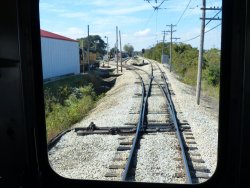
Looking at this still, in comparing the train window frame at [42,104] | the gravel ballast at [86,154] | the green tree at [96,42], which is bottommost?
the gravel ballast at [86,154]

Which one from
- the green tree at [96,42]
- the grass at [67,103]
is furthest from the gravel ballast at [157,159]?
the green tree at [96,42]

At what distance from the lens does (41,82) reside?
6.16ft

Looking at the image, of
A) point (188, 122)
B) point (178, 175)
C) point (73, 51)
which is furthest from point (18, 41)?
point (73, 51)

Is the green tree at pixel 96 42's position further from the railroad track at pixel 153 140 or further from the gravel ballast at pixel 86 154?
the gravel ballast at pixel 86 154

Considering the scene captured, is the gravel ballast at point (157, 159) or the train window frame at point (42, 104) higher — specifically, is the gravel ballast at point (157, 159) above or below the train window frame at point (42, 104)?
below

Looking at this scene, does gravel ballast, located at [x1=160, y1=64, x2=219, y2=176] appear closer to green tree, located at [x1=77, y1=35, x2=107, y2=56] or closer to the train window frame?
the train window frame

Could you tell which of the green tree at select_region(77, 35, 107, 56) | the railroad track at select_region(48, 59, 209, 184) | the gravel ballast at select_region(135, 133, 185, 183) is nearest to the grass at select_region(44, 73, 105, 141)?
the railroad track at select_region(48, 59, 209, 184)

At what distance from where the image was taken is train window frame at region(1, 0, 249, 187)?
5.16 feet

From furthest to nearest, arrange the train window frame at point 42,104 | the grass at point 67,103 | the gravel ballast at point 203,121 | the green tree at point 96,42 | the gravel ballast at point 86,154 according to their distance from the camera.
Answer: the green tree at point 96,42 → the grass at point 67,103 → the gravel ballast at point 203,121 → the gravel ballast at point 86,154 → the train window frame at point 42,104

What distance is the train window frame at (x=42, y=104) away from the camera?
1571mm

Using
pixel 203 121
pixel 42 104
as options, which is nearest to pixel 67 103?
pixel 203 121

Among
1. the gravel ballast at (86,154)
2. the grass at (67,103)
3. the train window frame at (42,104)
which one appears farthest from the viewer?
the grass at (67,103)

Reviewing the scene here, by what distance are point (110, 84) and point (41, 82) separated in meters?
21.8

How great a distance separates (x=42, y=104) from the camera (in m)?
1.89
